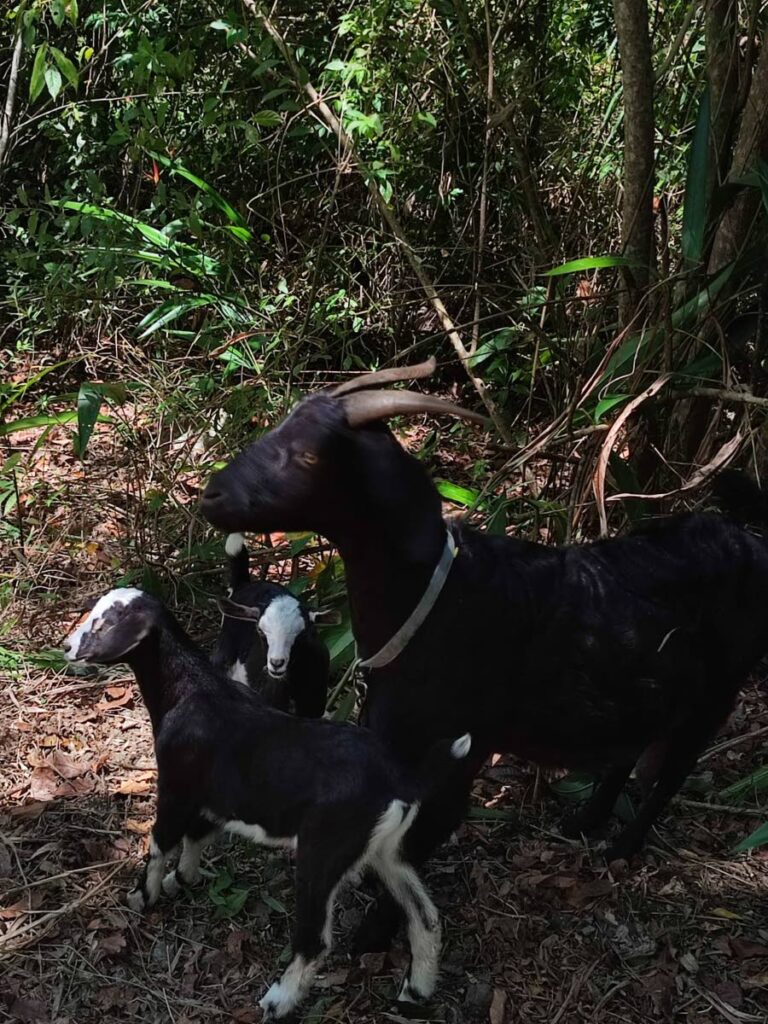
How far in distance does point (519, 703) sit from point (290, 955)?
97 cm

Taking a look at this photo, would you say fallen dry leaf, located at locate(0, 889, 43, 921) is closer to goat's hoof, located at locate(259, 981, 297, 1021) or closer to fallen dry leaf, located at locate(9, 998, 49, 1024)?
fallen dry leaf, located at locate(9, 998, 49, 1024)

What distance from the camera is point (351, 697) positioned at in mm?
3785

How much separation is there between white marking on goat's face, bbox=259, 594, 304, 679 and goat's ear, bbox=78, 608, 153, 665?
0.41m

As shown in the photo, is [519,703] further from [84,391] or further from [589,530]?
[84,391]

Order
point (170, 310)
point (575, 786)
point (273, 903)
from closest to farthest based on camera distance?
1. point (273, 903)
2. point (575, 786)
3. point (170, 310)

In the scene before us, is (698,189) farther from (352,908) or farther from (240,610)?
(352,908)

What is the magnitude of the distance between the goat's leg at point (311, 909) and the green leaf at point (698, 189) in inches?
103

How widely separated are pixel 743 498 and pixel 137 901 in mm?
2229

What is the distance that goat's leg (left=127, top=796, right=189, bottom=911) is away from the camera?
3260mm

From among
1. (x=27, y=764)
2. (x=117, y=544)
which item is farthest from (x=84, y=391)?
(x=27, y=764)

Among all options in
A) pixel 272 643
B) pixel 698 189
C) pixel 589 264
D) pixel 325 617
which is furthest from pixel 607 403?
pixel 272 643

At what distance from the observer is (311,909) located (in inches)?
114

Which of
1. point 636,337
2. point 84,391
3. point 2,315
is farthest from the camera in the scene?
point 2,315

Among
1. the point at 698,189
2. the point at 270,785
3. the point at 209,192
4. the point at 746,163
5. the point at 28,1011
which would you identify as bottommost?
the point at 28,1011
